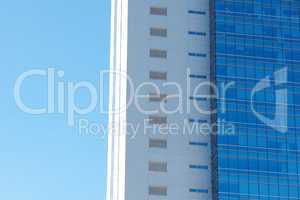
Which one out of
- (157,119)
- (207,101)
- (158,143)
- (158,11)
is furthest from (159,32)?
(158,143)

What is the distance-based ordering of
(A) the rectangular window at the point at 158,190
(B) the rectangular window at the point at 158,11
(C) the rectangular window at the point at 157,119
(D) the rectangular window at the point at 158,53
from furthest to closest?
(B) the rectangular window at the point at 158,11
(D) the rectangular window at the point at 158,53
(C) the rectangular window at the point at 157,119
(A) the rectangular window at the point at 158,190

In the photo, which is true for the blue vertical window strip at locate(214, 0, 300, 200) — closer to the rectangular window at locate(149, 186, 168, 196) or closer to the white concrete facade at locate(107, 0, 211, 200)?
the white concrete facade at locate(107, 0, 211, 200)

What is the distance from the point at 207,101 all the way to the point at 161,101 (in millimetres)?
4050

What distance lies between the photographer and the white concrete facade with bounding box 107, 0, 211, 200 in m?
64.6

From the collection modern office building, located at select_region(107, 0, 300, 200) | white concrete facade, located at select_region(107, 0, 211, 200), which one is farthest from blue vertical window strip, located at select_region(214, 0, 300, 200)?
white concrete facade, located at select_region(107, 0, 211, 200)

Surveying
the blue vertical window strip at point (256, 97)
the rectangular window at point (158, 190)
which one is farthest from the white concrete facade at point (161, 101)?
the blue vertical window strip at point (256, 97)

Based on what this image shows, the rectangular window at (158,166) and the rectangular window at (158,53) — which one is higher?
the rectangular window at (158,53)

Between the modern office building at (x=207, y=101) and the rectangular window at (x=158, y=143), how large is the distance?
127 mm

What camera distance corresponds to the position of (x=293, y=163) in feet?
216

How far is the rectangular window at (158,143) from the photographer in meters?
65.8

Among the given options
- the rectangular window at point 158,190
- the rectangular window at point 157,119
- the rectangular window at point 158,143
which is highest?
the rectangular window at point 157,119

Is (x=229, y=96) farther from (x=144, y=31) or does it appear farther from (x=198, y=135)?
(x=144, y=31)

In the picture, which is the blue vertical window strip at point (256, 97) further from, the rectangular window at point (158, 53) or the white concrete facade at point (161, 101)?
the rectangular window at point (158, 53)

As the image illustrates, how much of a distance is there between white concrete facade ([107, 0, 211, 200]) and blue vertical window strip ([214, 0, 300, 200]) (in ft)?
5.84
